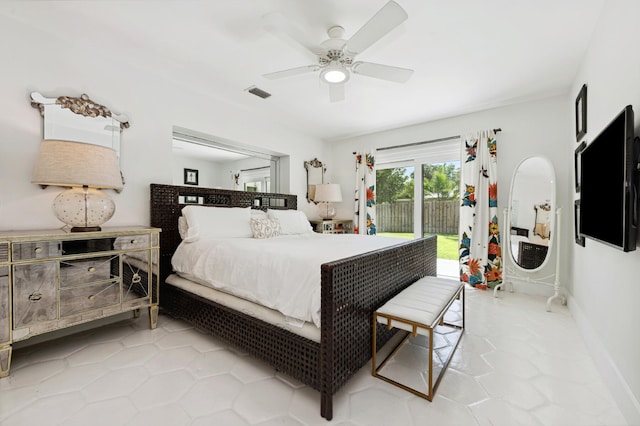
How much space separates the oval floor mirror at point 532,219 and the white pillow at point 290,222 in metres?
2.51

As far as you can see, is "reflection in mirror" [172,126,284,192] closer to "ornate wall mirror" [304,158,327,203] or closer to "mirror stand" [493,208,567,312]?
"ornate wall mirror" [304,158,327,203]

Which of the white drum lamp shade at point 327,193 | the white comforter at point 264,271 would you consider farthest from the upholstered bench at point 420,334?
the white drum lamp shade at point 327,193

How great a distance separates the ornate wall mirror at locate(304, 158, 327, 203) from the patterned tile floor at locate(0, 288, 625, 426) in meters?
2.93

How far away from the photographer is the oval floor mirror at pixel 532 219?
300cm

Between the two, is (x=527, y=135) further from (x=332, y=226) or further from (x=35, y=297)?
(x=35, y=297)

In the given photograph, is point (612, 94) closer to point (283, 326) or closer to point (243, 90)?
point (283, 326)

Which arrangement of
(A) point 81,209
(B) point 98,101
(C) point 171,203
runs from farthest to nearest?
(C) point 171,203, (B) point 98,101, (A) point 81,209

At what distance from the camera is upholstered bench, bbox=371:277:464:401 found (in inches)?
58.6

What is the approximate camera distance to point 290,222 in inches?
129

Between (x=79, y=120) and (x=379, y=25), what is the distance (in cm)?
247

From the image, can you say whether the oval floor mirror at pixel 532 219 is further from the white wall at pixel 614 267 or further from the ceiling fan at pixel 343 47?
the ceiling fan at pixel 343 47

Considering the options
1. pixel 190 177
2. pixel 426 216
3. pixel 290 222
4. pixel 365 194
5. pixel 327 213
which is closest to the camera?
pixel 190 177

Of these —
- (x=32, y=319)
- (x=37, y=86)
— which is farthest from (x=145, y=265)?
(x=37, y=86)

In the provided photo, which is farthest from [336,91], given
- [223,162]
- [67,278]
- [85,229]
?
[67,278]
